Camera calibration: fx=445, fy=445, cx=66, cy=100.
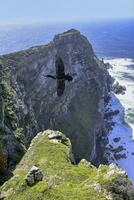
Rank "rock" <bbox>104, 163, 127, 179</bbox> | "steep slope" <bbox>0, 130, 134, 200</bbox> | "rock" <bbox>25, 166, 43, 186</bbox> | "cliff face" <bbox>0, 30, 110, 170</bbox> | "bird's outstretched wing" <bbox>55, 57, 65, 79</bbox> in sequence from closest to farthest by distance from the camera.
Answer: "steep slope" <bbox>0, 130, 134, 200</bbox>, "rock" <bbox>104, 163, 127, 179</bbox>, "rock" <bbox>25, 166, 43, 186</bbox>, "bird's outstretched wing" <bbox>55, 57, 65, 79</bbox>, "cliff face" <bbox>0, 30, 110, 170</bbox>

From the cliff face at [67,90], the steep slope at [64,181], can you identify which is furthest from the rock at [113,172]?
the cliff face at [67,90]

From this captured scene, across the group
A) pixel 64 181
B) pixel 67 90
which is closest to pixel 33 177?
pixel 64 181

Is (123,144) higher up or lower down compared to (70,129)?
lower down

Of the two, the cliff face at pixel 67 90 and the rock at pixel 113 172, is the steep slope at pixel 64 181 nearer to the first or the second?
the rock at pixel 113 172

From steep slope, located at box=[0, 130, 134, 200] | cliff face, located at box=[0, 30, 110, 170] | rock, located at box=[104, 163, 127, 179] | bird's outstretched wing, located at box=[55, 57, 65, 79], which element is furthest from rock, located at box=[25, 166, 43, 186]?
cliff face, located at box=[0, 30, 110, 170]

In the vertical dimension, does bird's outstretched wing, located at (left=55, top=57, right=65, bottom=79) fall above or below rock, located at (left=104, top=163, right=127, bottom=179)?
above

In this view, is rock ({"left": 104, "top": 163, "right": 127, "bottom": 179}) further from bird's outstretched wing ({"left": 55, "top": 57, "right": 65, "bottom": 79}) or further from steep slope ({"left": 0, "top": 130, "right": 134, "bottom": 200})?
bird's outstretched wing ({"left": 55, "top": 57, "right": 65, "bottom": 79})

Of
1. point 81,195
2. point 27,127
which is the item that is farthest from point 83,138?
point 81,195

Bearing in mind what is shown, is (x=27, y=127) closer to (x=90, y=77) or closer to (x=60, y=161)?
(x=60, y=161)
